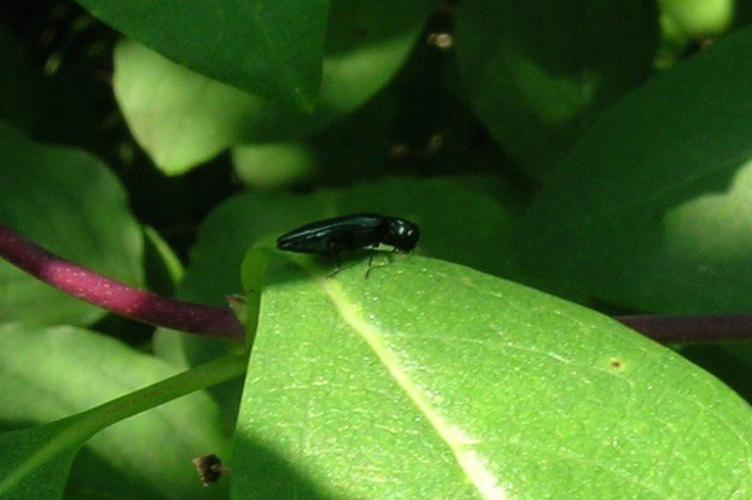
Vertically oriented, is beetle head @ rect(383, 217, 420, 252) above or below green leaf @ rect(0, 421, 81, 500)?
above

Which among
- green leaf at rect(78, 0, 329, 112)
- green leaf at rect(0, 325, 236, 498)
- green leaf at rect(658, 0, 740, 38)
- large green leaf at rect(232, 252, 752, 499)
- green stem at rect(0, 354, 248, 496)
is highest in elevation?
green leaf at rect(78, 0, 329, 112)

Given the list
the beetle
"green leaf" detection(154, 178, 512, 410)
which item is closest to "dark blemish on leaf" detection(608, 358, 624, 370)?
the beetle

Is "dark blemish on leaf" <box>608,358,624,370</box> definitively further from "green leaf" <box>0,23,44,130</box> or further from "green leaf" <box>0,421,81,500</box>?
"green leaf" <box>0,23,44,130</box>

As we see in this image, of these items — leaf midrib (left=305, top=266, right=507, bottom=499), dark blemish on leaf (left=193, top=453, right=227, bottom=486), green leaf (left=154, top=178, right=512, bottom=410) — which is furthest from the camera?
green leaf (left=154, top=178, right=512, bottom=410)

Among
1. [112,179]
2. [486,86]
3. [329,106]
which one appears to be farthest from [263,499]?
[486,86]

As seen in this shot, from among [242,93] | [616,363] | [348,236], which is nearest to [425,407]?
[616,363]

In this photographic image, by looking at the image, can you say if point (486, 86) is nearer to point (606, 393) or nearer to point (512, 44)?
point (512, 44)

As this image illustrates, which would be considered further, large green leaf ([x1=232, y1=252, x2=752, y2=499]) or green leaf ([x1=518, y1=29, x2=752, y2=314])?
green leaf ([x1=518, y1=29, x2=752, y2=314])

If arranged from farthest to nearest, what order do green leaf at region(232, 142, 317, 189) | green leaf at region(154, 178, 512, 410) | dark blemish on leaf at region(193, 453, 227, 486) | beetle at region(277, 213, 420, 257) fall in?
green leaf at region(232, 142, 317, 189) < green leaf at region(154, 178, 512, 410) < dark blemish on leaf at region(193, 453, 227, 486) < beetle at region(277, 213, 420, 257)
